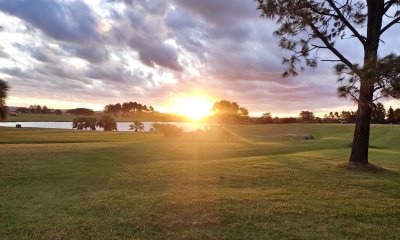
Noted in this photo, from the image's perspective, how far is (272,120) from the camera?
98.1 metres

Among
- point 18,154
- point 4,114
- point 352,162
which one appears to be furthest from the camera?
point 4,114

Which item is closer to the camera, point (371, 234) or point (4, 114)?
point (371, 234)

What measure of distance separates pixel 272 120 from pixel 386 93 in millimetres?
84852

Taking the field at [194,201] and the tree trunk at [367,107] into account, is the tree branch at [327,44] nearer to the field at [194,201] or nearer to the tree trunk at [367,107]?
the tree trunk at [367,107]

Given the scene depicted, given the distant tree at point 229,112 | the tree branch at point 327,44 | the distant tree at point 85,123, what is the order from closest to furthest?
the tree branch at point 327,44
the distant tree at point 85,123
the distant tree at point 229,112

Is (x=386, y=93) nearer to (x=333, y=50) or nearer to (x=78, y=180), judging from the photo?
(x=333, y=50)

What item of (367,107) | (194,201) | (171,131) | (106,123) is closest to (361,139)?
(367,107)

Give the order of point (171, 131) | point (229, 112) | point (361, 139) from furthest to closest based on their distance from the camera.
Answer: point (229, 112), point (171, 131), point (361, 139)

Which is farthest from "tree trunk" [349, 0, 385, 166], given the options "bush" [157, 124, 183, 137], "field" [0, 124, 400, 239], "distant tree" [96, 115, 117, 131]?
"distant tree" [96, 115, 117, 131]

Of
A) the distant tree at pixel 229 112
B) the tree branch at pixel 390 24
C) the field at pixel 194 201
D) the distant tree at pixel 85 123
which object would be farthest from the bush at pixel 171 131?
the distant tree at pixel 229 112

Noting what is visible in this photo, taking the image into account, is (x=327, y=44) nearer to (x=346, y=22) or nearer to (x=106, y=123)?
(x=346, y=22)

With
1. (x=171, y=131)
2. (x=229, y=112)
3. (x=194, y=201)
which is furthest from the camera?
(x=229, y=112)

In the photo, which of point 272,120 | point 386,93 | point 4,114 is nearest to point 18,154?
point 386,93

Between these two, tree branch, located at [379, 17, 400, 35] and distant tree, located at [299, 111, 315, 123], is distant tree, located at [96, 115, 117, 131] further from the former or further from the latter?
tree branch, located at [379, 17, 400, 35]
